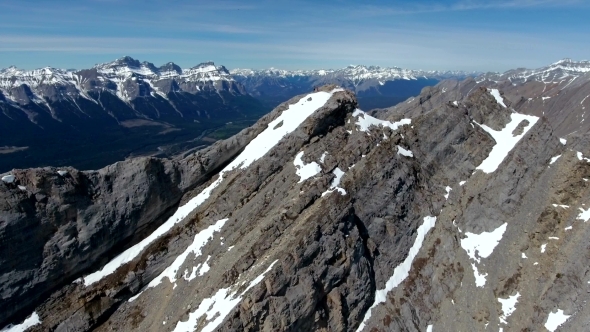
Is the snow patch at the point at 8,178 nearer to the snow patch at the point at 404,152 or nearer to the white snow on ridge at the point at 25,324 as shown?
the white snow on ridge at the point at 25,324

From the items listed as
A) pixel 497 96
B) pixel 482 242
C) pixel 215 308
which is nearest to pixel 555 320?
pixel 482 242

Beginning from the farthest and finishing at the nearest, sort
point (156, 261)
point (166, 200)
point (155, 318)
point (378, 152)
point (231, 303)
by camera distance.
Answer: point (378, 152) < point (166, 200) < point (156, 261) < point (155, 318) < point (231, 303)

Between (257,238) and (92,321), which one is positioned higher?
(257,238)

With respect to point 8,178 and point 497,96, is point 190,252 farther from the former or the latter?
point 497,96

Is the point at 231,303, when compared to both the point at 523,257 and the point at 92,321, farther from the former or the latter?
the point at 523,257

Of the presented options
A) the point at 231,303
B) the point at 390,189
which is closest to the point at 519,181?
the point at 390,189

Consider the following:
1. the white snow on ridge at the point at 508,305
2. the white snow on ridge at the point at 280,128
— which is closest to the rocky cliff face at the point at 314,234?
the white snow on ridge at the point at 508,305

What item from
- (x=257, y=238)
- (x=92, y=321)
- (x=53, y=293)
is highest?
(x=257, y=238)
